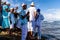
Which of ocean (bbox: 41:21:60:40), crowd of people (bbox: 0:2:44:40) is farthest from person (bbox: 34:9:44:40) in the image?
ocean (bbox: 41:21:60:40)

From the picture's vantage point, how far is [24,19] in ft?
30.5

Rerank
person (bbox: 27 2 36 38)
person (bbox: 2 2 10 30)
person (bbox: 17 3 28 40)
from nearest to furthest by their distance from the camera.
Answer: person (bbox: 17 3 28 40), person (bbox: 27 2 36 38), person (bbox: 2 2 10 30)

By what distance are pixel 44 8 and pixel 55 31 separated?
858 millimetres

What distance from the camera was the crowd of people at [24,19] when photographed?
9273mm

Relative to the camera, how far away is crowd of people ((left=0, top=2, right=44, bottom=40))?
30.4ft

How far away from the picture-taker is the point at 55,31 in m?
10.6

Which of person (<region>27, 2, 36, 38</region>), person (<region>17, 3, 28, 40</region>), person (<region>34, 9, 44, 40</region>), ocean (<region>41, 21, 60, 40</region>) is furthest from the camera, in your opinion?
ocean (<region>41, 21, 60, 40</region>)

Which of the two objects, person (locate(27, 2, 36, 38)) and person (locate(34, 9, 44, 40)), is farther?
person (locate(34, 9, 44, 40))

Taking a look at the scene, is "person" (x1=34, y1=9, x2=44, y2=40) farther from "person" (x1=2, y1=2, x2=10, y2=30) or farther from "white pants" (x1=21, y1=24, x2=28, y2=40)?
"person" (x1=2, y1=2, x2=10, y2=30)

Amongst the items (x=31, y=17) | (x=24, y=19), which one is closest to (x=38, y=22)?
(x=31, y=17)

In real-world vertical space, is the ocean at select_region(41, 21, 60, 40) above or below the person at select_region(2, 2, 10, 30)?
below

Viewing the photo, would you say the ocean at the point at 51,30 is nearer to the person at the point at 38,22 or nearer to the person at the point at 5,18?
the person at the point at 38,22

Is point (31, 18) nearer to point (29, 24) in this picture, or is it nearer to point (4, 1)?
point (29, 24)

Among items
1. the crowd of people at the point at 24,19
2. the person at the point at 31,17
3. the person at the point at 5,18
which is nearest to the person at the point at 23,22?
the crowd of people at the point at 24,19
